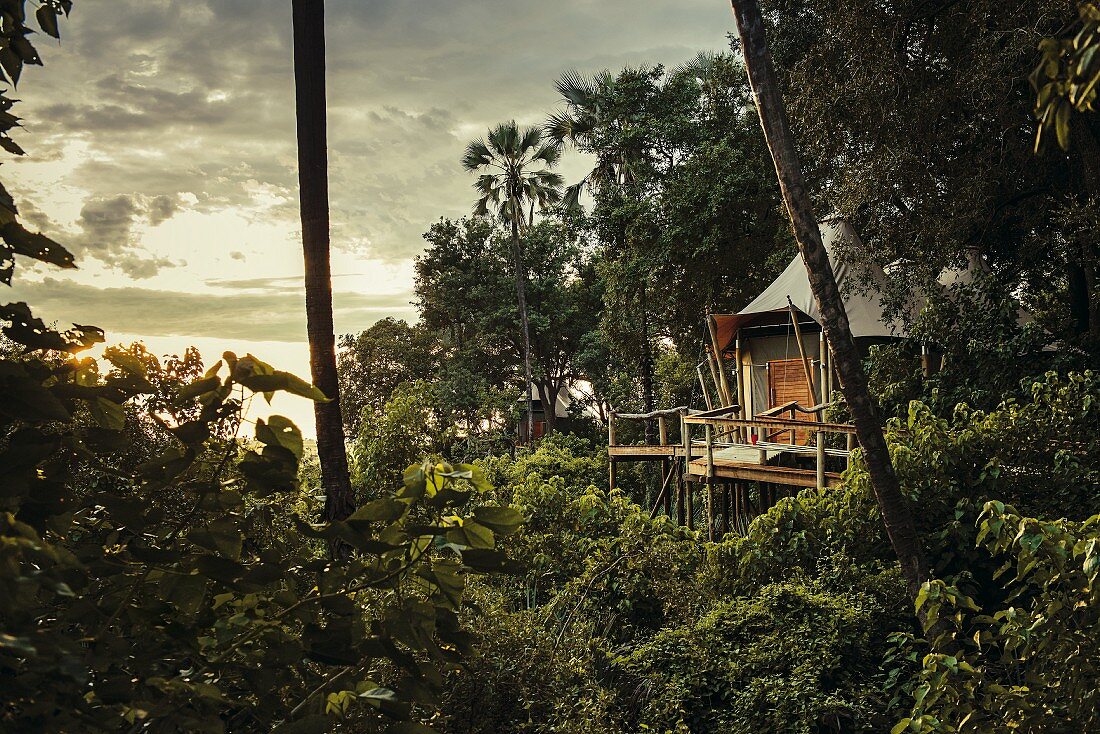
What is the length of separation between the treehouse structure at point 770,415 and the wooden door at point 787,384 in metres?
0.02

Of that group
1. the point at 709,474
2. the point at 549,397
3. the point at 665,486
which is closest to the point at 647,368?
the point at 665,486

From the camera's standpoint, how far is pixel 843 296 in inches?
496

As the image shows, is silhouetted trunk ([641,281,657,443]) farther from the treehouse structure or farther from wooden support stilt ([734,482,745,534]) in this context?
wooden support stilt ([734,482,745,534])

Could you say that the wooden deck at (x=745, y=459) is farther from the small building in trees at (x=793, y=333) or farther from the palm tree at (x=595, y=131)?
the palm tree at (x=595, y=131)

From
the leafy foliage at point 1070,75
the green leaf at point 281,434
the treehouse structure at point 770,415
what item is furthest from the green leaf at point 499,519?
the treehouse structure at point 770,415

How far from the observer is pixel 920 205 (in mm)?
10828

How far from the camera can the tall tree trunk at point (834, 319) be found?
6.34 metres

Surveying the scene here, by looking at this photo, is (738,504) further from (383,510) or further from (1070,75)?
(383,510)

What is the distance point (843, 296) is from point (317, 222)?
8.79 meters

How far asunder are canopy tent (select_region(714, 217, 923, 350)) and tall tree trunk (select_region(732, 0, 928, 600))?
208 inches

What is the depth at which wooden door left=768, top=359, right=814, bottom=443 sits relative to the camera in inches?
611

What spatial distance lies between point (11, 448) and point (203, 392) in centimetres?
23

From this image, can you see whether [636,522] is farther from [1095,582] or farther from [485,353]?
[485,353]

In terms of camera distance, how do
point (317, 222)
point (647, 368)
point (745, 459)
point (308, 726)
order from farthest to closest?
point (647, 368)
point (745, 459)
point (317, 222)
point (308, 726)
